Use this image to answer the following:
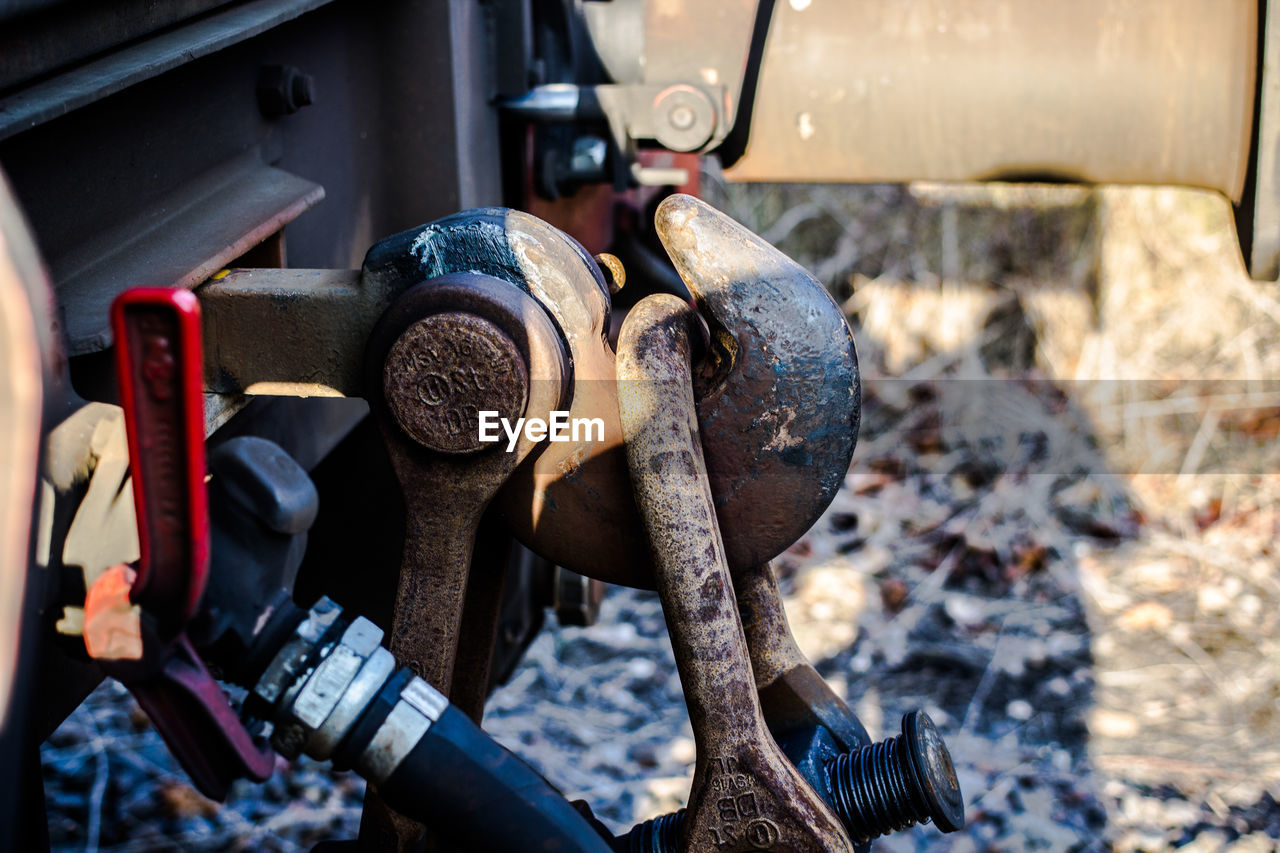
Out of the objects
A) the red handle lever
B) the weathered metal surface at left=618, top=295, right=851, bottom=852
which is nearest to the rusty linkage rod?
the weathered metal surface at left=618, top=295, right=851, bottom=852

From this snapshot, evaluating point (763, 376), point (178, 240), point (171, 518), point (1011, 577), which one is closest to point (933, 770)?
point (763, 376)

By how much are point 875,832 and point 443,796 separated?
0.42m

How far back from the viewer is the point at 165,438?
70 centimetres

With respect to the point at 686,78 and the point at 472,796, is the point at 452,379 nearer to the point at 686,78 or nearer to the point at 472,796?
the point at 472,796

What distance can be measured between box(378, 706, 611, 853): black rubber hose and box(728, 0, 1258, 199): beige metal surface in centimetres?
136

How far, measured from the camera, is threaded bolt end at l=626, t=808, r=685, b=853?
109 centimetres

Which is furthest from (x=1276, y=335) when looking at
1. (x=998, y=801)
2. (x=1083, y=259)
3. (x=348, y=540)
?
(x=348, y=540)

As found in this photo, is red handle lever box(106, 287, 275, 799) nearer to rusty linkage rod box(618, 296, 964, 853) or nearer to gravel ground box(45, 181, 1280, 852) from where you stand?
rusty linkage rod box(618, 296, 964, 853)

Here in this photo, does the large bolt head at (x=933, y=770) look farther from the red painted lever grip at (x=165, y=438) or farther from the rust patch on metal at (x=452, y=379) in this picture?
the red painted lever grip at (x=165, y=438)

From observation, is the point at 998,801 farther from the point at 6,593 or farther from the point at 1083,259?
the point at 1083,259

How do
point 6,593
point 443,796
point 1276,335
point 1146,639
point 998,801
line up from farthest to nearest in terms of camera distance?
point 1276,335 < point 1146,639 < point 998,801 < point 443,796 < point 6,593

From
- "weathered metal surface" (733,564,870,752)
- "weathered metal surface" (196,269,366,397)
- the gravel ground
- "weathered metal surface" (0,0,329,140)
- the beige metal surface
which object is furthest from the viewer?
the gravel ground

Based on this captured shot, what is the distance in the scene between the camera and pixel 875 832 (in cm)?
106
